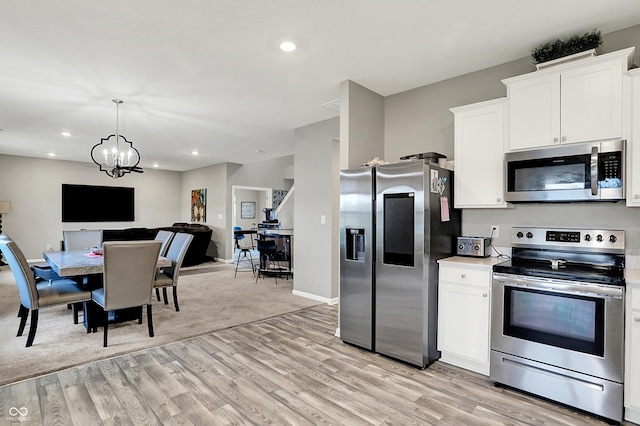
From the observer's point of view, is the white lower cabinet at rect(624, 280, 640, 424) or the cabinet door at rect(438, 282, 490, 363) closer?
the white lower cabinet at rect(624, 280, 640, 424)

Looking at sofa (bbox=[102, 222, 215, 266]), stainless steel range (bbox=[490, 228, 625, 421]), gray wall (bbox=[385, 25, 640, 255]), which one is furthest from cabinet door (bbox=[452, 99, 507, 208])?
sofa (bbox=[102, 222, 215, 266])

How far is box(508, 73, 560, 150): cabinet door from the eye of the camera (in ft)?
8.08

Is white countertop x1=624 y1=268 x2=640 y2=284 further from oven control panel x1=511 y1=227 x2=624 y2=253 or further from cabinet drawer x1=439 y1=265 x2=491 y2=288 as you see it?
cabinet drawer x1=439 y1=265 x2=491 y2=288

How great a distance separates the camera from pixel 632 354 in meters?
1.98

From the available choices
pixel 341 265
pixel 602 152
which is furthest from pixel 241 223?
pixel 602 152

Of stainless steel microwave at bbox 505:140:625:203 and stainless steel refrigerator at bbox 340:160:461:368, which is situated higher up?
stainless steel microwave at bbox 505:140:625:203

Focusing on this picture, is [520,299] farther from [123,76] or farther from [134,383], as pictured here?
[123,76]

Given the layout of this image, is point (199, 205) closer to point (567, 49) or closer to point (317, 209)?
point (317, 209)

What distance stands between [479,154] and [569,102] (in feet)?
2.32

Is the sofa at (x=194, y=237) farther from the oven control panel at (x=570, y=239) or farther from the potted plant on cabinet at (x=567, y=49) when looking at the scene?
the potted plant on cabinet at (x=567, y=49)

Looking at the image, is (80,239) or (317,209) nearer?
(317,209)

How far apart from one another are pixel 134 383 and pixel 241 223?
32.8 feet

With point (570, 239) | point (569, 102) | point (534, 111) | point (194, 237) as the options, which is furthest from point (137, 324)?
point (569, 102)

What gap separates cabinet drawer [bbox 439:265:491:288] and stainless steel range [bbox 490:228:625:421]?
0.09 metres
